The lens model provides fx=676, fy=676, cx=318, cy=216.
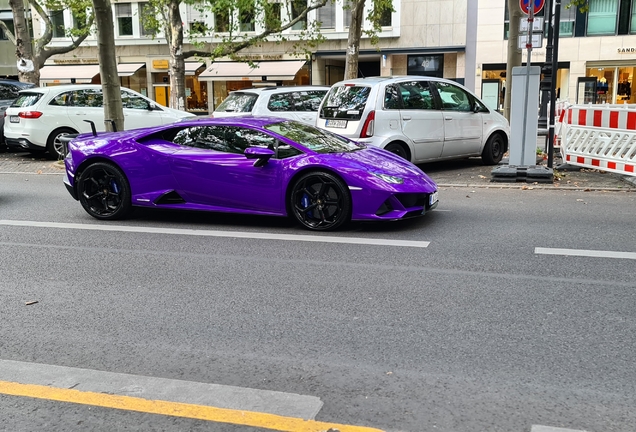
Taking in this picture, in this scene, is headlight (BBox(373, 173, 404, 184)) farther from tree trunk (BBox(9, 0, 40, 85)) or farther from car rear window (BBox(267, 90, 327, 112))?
tree trunk (BBox(9, 0, 40, 85))

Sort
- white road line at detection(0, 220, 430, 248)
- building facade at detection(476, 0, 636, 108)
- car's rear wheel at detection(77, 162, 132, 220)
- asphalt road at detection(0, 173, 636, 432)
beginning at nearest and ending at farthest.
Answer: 1. asphalt road at detection(0, 173, 636, 432)
2. white road line at detection(0, 220, 430, 248)
3. car's rear wheel at detection(77, 162, 132, 220)
4. building facade at detection(476, 0, 636, 108)

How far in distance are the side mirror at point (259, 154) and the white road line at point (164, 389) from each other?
12.9ft

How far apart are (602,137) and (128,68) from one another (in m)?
31.1

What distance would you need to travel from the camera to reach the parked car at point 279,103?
14.5 meters

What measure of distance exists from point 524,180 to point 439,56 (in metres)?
24.7

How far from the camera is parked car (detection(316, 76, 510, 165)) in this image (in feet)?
37.7

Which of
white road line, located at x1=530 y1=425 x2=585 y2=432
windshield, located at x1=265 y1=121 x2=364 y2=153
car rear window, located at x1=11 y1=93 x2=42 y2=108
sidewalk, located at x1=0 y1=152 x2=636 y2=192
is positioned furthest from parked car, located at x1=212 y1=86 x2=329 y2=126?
white road line, located at x1=530 y1=425 x2=585 y2=432

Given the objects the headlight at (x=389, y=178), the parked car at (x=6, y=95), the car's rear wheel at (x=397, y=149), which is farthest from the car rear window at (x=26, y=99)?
the headlight at (x=389, y=178)

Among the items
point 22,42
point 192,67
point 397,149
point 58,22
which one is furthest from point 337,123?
point 58,22

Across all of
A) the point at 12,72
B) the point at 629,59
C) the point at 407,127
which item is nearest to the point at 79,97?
the point at 407,127

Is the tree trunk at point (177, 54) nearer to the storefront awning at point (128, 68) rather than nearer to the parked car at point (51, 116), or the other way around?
the parked car at point (51, 116)

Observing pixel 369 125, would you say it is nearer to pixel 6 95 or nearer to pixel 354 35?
pixel 354 35

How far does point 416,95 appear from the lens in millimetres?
12094

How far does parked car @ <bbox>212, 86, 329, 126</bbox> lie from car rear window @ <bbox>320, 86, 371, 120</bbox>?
2.35m
